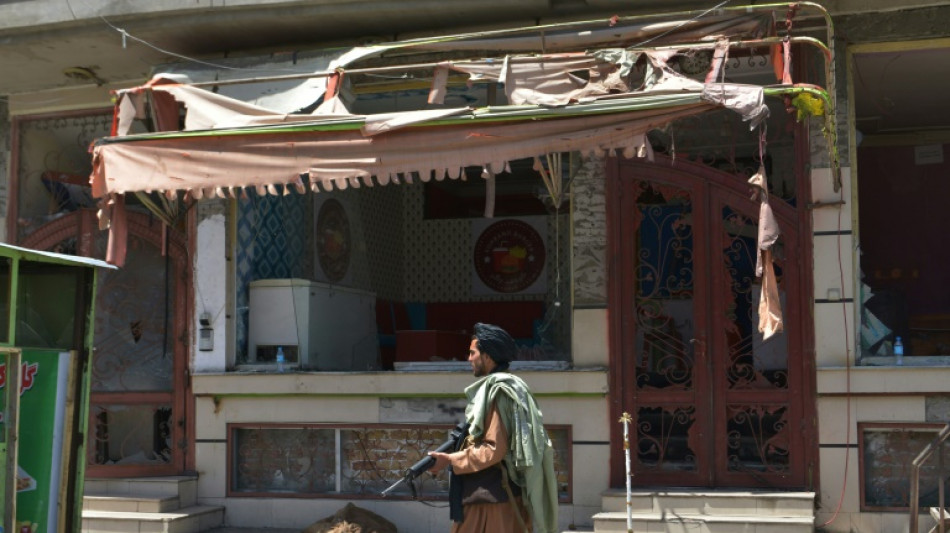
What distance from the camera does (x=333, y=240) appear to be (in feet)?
41.2

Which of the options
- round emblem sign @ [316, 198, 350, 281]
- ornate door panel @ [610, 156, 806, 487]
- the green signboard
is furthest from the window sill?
the green signboard

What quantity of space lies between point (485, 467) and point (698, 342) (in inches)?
146

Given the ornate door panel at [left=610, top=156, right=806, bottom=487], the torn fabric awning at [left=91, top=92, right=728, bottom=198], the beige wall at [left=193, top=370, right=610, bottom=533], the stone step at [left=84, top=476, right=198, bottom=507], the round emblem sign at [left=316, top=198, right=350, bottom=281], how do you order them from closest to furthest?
the torn fabric awning at [left=91, top=92, right=728, bottom=198] → the ornate door panel at [left=610, top=156, right=806, bottom=487] → the beige wall at [left=193, top=370, right=610, bottom=533] → the stone step at [left=84, top=476, right=198, bottom=507] → the round emblem sign at [left=316, top=198, right=350, bottom=281]

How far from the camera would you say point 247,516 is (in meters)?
10.5

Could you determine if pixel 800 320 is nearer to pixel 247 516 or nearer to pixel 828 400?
pixel 828 400

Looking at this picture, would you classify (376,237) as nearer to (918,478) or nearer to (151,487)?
(151,487)

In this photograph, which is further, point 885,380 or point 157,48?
point 157,48

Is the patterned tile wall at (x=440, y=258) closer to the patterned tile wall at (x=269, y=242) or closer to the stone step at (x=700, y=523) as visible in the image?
the patterned tile wall at (x=269, y=242)

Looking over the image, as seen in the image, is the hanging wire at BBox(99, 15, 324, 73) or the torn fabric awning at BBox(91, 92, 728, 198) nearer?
the torn fabric awning at BBox(91, 92, 728, 198)

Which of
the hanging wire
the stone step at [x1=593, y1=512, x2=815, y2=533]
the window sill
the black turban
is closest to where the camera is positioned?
the black turban

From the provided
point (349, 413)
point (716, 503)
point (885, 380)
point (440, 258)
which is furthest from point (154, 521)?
point (885, 380)

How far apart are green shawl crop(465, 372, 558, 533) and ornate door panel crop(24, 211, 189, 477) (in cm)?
533

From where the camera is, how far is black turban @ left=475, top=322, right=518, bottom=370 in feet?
21.2

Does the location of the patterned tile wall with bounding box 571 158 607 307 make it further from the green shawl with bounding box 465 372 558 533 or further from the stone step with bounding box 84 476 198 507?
the stone step with bounding box 84 476 198 507
